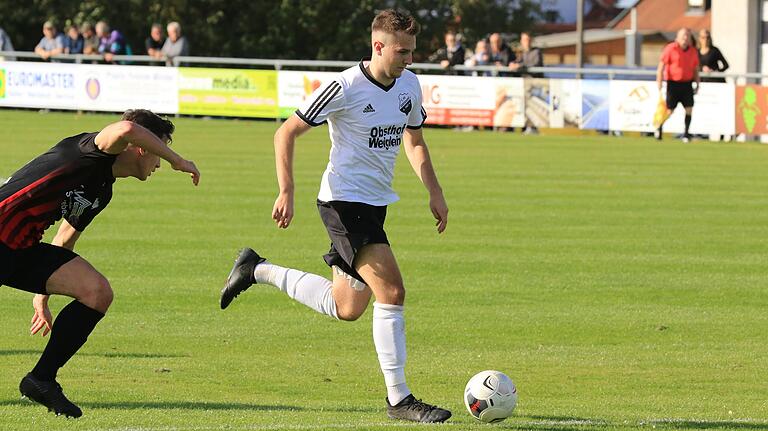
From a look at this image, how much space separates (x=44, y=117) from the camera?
34.5m

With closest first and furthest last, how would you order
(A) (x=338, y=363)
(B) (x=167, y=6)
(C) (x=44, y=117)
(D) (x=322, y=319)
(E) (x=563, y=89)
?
(A) (x=338, y=363) < (D) (x=322, y=319) < (E) (x=563, y=89) < (C) (x=44, y=117) < (B) (x=167, y=6)

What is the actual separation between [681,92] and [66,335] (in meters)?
22.6

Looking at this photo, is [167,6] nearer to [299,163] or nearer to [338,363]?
[299,163]

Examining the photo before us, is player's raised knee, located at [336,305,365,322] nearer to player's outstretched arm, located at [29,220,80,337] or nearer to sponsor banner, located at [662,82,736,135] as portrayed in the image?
player's outstretched arm, located at [29,220,80,337]

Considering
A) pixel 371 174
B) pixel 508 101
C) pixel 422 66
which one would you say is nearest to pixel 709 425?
pixel 371 174

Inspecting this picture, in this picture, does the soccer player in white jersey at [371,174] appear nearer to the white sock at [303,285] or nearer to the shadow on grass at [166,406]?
the white sock at [303,285]

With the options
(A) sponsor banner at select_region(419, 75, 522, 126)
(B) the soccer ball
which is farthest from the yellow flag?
(B) the soccer ball

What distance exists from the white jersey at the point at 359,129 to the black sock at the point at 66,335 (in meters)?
1.38

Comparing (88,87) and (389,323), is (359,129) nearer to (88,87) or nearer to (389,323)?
(389,323)

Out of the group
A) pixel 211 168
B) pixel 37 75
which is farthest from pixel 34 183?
pixel 37 75

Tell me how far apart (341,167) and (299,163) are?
54.0 feet

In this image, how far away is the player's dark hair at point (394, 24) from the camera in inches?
300

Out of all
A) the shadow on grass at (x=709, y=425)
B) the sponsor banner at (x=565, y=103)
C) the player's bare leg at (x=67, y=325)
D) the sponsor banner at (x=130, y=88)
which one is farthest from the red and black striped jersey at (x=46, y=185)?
the sponsor banner at (x=130, y=88)

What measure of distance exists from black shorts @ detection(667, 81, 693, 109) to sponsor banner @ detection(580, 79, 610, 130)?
228 centimetres
